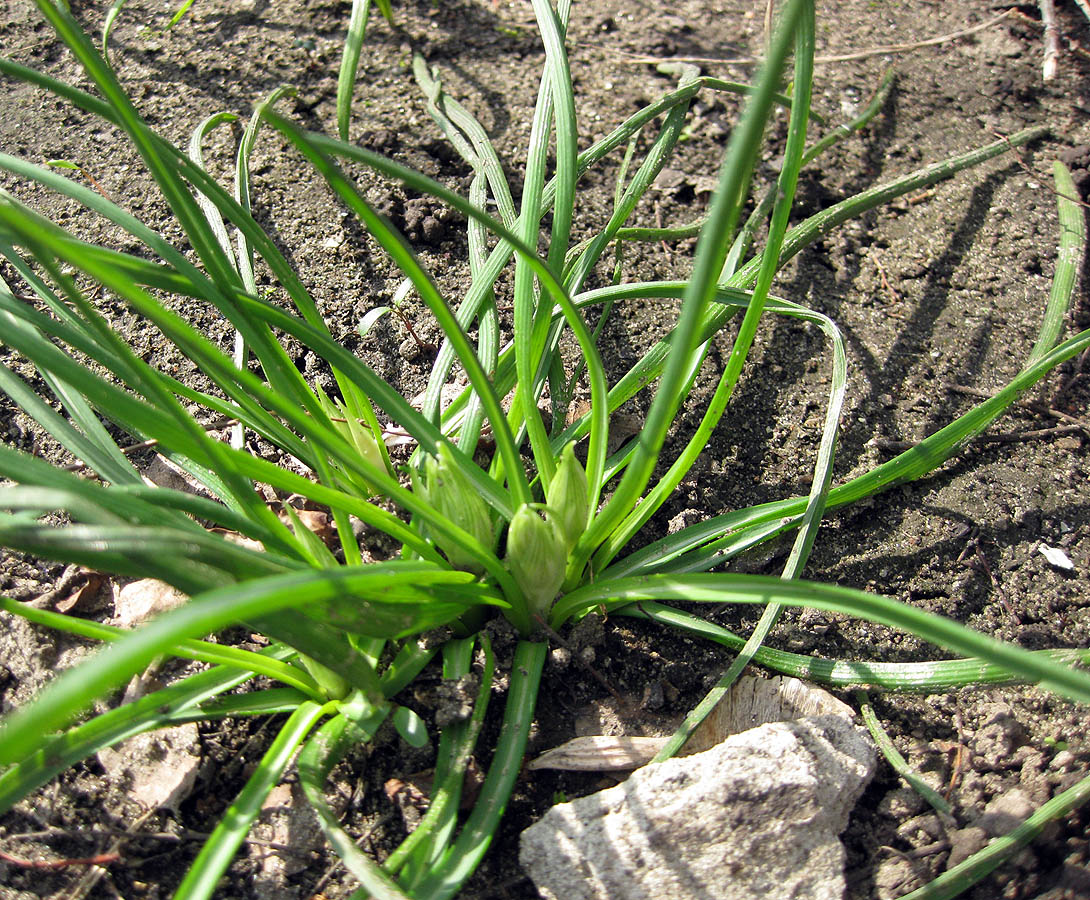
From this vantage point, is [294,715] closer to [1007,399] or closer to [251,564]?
[251,564]

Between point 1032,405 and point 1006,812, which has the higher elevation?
point 1032,405

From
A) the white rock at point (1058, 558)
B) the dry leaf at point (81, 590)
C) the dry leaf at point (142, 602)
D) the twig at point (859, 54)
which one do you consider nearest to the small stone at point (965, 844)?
the white rock at point (1058, 558)

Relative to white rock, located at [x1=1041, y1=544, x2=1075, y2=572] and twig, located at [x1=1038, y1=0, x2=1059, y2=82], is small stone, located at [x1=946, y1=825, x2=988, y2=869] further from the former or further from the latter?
twig, located at [x1=1038, y1=0, x2=1059, y2=82]

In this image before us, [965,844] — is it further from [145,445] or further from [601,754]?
[145,445]

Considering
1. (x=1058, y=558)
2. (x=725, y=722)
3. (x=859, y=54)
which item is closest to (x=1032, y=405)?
(x=1058, y=558)

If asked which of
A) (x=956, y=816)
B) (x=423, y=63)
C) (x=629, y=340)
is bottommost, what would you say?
(x=956, y=816)

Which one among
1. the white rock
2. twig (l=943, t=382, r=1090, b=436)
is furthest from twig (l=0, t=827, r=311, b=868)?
twig (l=943, t=382, r=1090, b=436)

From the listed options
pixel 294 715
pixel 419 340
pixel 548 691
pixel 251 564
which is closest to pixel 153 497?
pixel 251 564
